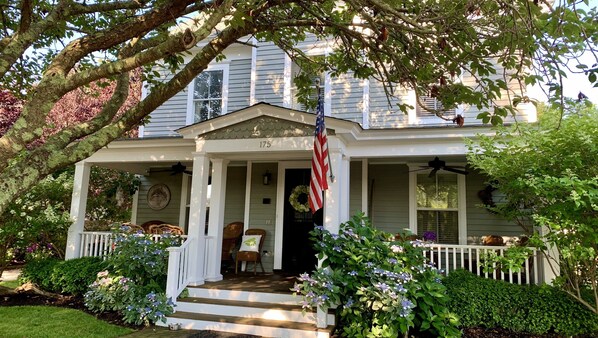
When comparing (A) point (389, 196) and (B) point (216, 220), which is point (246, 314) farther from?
(A) point (389, 196)

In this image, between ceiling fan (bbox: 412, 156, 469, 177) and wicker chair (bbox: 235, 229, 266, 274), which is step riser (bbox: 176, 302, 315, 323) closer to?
wicker chair (bbox: 235, 229, 266, 274)

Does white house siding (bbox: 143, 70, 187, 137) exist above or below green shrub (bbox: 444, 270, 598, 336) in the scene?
above

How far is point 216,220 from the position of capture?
7.09 m

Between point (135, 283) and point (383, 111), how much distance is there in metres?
5.87

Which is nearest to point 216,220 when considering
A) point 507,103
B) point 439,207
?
point 439,207

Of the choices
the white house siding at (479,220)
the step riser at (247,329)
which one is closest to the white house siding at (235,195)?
the step riser at (247,329)

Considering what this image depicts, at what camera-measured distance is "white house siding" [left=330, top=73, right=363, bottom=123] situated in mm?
8609

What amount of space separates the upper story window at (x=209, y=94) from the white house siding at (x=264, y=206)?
1885 millimetres

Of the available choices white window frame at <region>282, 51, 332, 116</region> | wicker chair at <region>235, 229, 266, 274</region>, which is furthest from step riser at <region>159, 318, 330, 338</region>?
white window frame at <region>282, 51, 332, 116</region>

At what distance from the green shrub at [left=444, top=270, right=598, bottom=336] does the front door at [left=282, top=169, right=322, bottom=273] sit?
11.1 feet

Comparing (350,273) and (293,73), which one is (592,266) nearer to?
(350,273)

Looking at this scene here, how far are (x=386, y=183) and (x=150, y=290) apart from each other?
5.28 meters

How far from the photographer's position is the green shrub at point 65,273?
701 cm

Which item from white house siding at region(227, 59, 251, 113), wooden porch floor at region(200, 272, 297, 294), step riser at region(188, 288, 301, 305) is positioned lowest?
step riser at region(188, 288, 301, 305)
